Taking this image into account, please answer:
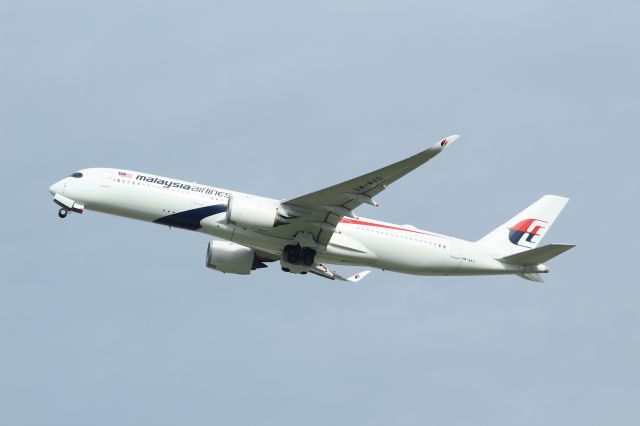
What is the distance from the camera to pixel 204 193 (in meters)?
45.6

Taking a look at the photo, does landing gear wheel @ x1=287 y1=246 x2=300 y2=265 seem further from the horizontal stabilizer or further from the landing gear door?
the horizontal stabilizer

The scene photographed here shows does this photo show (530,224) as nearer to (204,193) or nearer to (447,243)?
(447,243)

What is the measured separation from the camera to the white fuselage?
45.1 meters

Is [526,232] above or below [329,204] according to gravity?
above

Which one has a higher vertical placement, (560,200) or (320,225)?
(560,200)

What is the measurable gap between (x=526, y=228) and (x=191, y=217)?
16.1 m

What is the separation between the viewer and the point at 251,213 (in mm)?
44156

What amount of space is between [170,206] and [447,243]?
39.5 feet

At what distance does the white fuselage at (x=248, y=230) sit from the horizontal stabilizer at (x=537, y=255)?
1.35 feet

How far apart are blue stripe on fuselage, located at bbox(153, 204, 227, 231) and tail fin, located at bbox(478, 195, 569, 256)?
490 inches

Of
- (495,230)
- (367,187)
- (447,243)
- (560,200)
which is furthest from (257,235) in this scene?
(560,200)

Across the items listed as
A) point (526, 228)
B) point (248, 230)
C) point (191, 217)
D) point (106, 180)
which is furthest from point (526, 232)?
point (106, 180)

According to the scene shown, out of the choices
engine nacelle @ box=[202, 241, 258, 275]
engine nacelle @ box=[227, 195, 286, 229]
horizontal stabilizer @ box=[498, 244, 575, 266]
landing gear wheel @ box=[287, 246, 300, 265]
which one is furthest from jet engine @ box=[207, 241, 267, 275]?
horizontal stabilizer @ box=[498, 244, 575, 266]

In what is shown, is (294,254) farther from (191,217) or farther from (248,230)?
(191,217)
